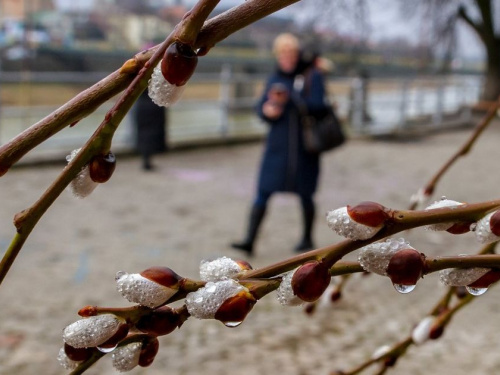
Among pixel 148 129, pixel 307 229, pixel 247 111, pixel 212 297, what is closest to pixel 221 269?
pixel 212 297

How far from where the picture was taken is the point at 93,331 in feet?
1.56

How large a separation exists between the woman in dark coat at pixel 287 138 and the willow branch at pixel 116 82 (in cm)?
389

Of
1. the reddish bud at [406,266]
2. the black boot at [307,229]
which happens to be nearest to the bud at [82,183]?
the reddish bud at [406,266]

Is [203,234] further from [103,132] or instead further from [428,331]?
[103,132]

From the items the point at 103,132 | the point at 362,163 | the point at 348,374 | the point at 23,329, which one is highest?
the point at 103,132

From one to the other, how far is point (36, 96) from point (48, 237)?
3357 mm

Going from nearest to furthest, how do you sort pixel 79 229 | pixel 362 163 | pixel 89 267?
pixel 89 267, pixel 79 229, pixel 362 163

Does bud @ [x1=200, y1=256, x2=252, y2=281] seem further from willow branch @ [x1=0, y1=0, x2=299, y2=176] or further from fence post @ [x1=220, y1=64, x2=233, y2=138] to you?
fence post @ [x1=220, y1=64, x2=233, y2=138]

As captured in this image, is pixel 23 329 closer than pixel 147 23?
Yes

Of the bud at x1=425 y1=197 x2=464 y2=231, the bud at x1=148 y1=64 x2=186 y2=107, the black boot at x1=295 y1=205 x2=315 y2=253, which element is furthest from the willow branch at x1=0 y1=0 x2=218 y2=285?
the black boot at x1=295 y1=205 x2=315 y2=253

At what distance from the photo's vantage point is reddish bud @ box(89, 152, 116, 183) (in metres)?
0.49

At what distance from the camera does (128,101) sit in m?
0.45

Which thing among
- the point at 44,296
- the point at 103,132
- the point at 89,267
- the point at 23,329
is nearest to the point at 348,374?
the point at 103,132

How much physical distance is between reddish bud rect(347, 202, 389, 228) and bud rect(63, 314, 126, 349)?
18 cm
